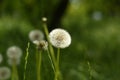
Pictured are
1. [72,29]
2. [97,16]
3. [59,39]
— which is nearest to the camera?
[59,39]

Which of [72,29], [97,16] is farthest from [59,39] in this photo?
[97,16]

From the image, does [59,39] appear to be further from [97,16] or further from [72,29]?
[97,16]

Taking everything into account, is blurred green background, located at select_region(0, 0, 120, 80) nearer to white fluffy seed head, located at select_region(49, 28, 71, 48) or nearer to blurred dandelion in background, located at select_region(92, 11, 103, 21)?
blurred dandelion in background, located at select_region(92, 11, 103, 21)

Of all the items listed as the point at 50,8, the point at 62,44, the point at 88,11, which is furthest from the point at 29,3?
the point at 62,44

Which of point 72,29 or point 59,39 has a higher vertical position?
point 72,29

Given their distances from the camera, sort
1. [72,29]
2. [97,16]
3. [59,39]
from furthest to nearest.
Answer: [97,16], [72,29], [59,39]

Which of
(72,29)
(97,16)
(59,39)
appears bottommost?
(59,39)

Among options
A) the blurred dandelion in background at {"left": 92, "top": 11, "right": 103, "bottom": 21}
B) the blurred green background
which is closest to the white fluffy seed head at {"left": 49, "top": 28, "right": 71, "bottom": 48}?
the blurred green background

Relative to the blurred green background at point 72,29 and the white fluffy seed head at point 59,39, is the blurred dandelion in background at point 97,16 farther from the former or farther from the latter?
the white fluffy seed head at point 59,39
